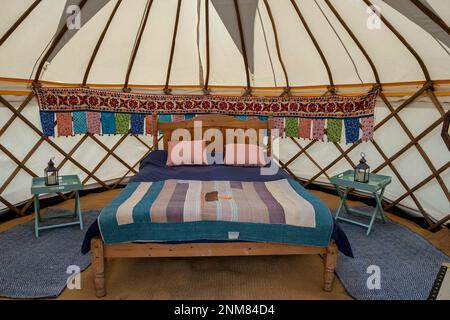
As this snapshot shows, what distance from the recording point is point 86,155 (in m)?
4.55

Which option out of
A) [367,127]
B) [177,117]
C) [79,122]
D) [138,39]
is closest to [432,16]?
[367,127]

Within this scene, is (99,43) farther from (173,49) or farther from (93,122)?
(93,122)

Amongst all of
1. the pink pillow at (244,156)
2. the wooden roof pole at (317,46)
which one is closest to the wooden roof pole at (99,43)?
the wooden roof pole at (317,46)

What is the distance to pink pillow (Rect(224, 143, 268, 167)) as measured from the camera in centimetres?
392

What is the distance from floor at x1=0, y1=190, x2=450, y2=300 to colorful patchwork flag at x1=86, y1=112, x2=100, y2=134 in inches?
83.0

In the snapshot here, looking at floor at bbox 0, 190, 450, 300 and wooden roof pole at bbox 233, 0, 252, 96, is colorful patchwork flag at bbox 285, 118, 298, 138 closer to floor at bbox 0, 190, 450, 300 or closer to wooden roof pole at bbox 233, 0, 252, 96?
wooden roof pole at bbox 233, 0, 252, 96

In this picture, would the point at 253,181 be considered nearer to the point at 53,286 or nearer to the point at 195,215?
the point at 195,215

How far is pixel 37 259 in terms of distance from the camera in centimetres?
285

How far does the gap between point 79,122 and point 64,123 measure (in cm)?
20

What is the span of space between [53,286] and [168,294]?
920 mm

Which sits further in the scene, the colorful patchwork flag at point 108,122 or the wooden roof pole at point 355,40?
the colorful patchwork flag at point 108,122

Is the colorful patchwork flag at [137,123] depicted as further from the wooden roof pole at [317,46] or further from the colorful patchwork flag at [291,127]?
the wooden roof pole at [317,46]

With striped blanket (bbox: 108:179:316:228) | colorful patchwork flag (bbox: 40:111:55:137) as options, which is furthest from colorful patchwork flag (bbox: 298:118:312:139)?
colorful patchwork flag (bbox: 40:111:55:137)

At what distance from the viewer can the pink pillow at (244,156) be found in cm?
392
